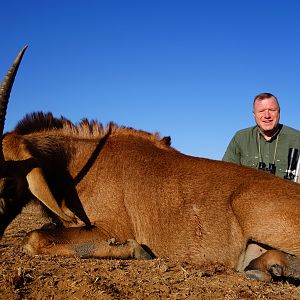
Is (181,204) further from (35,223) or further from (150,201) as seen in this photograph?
(35,223)

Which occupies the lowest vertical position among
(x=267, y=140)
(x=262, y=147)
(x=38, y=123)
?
(x=38, y=123)

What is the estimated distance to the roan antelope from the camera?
18.7 feet

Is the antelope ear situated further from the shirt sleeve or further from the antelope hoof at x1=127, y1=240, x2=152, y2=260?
the shirt sleeve

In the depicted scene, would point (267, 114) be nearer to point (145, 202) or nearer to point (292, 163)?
point (292, 163)

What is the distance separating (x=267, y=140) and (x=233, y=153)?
0.69m

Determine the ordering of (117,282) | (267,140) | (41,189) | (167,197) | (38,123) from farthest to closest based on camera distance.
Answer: (267,140) → (38,123) → (167,197) → (41,189) → (117,282)

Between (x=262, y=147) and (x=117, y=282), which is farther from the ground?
(x=262, y=147)

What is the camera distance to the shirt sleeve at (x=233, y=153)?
368 inches

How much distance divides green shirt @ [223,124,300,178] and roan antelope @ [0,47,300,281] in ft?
8.78

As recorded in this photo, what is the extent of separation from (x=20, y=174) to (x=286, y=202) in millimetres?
3216

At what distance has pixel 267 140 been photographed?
9.09 metres

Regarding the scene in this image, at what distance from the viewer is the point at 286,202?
587 cm

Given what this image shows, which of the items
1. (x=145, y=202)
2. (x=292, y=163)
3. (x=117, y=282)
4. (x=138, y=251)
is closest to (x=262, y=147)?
(x=292, y=163)

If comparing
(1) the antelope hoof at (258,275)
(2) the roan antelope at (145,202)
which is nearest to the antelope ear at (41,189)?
(2) the roan antelope at (145,202)
